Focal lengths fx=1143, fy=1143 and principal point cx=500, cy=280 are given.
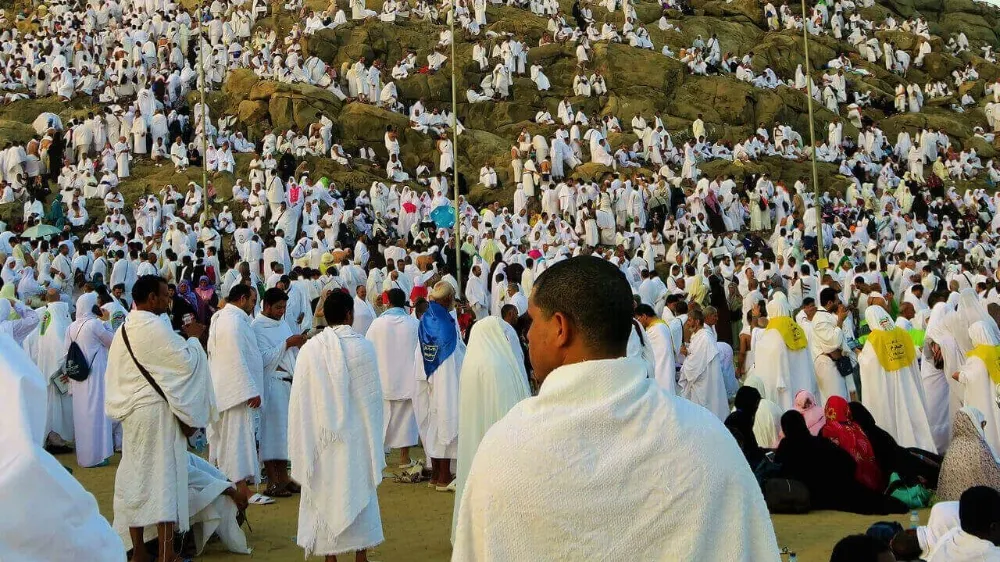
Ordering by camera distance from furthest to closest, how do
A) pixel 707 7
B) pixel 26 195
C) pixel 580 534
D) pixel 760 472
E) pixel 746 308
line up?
pixel 707 7
pixel 26 195
pixel 746 308
pixel 760 472
pixel 580 534

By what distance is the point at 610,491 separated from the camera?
7.42 feet

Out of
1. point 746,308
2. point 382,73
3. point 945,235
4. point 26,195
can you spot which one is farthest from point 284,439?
point 382,73

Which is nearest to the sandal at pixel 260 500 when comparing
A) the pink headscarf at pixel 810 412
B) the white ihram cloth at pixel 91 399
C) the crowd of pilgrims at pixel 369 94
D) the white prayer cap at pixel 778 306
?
the white ihram cloth at pixel 91 399

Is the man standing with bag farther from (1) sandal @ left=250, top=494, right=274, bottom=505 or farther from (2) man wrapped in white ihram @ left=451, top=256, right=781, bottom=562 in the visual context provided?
(2) man wrapped in white ihram @ left=451, top=256, right=781, bottom=562

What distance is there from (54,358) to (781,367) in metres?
7.26

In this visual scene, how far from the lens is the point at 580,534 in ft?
7.44

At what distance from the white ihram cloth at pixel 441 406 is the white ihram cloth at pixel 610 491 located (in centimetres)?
706

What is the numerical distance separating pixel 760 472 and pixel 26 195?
2478cm

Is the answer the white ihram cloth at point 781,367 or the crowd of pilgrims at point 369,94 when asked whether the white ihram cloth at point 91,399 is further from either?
the crowd of pilgrims at point 369,94

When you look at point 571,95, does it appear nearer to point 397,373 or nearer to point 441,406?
point 397,373

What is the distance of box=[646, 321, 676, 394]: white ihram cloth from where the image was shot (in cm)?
1153

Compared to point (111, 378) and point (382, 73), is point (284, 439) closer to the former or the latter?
point (111, 378)

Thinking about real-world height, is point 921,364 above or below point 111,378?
below

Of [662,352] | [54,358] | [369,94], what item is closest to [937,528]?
[662,352]
